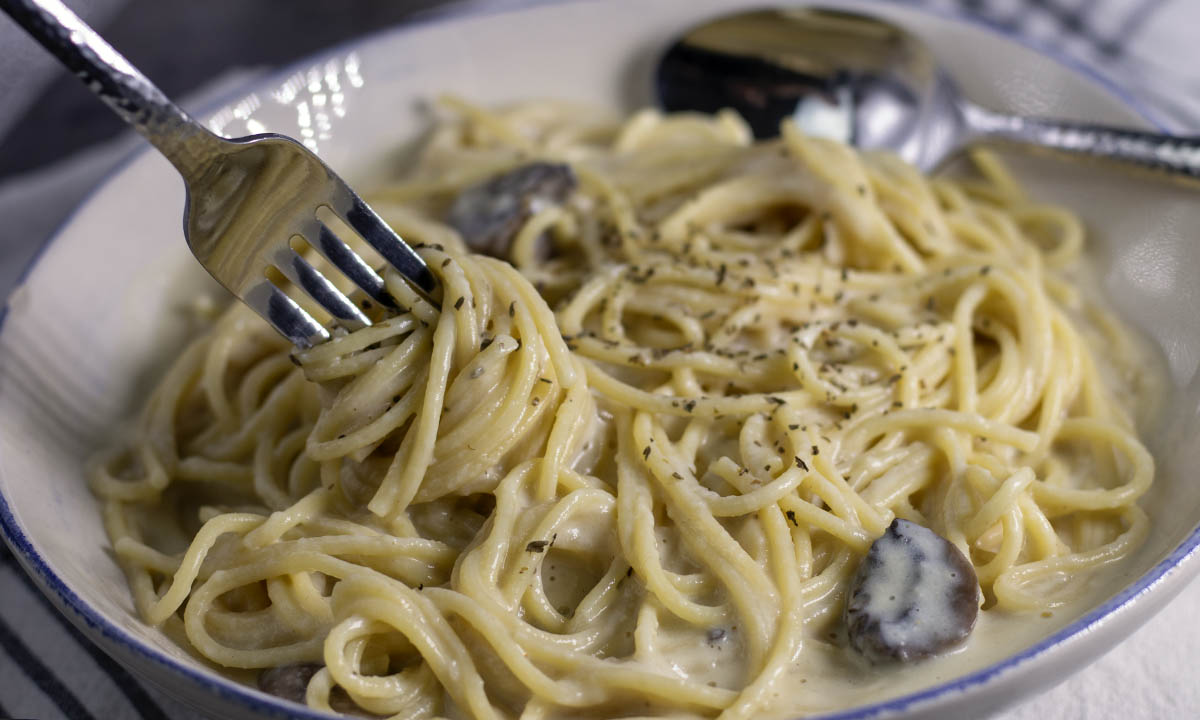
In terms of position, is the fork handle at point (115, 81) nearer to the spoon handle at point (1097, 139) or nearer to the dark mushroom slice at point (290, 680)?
the dark mushroom slice at point (290, 680)

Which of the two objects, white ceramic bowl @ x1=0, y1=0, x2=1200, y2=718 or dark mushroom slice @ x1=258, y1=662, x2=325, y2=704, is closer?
white ceramic bowl @ x1=0, y1=0, x2=1200, y2=718

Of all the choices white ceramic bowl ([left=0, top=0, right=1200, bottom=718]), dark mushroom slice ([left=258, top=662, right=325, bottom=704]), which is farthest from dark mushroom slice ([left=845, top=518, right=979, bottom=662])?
dark mushroom slice ([left=258, top=662, right=325, bottom=704])

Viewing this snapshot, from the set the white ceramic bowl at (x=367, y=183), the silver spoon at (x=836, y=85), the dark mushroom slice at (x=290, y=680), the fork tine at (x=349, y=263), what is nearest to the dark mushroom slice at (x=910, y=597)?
the white ceramic bowl at (x=367, y=183)

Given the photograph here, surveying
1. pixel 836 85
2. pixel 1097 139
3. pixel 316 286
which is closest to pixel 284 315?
pixel 316 286

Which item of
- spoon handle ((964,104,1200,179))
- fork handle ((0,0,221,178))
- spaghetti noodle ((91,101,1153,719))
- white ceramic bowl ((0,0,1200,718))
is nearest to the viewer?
fork handle ((0,0,221,178))

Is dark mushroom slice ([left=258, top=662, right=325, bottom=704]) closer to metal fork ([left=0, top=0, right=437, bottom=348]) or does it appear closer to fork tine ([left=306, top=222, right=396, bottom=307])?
metal fork ([left=0, top=0, right=437, bottom=348])

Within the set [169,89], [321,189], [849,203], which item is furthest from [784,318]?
[169,89]
